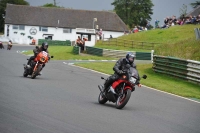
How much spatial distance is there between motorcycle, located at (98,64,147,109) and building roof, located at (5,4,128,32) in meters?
97.0

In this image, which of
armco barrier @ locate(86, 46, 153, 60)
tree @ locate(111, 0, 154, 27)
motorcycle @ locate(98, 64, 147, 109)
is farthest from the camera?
tree @ locate(111, 0, 154, 27)

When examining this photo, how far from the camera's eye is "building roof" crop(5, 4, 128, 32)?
11050 cm

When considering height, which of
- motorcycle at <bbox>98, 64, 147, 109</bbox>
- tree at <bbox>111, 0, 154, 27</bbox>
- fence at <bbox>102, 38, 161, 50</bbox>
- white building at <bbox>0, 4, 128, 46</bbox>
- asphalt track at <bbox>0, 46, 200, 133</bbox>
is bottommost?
asphalt track at <bbox>0, 46, 200, 133</bbox>

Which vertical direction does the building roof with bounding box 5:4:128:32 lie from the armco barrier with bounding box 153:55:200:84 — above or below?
above

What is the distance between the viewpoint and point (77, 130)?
898 centimetres

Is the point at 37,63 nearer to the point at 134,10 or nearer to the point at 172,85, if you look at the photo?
the point at 172,85

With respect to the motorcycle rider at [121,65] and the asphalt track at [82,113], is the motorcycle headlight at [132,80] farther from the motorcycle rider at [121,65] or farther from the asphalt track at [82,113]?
the asphalt track at [82,113]

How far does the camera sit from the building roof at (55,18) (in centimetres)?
11050

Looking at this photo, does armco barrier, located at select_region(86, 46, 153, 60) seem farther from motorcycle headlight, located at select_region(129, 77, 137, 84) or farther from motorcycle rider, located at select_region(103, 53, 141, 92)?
motorcycle headlight, located at select_region(129, 77, 137, 84)

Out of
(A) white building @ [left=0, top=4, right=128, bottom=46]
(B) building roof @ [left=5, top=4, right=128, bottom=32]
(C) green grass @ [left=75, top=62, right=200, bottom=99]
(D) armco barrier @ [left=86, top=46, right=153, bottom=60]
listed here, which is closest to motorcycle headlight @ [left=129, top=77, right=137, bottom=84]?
(C) green grass @ [left=75, top=62, right=200, bottom=99]

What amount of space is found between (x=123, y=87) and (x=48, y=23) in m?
98.2

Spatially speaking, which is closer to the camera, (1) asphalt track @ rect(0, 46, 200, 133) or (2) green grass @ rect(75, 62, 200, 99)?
(1) asphalt track @ rect(0, 46, 200, 133)

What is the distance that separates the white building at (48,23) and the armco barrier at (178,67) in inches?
3217

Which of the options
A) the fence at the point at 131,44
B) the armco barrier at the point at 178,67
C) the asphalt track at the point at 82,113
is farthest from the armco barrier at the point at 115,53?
the asphalt track at the point at 82,113
